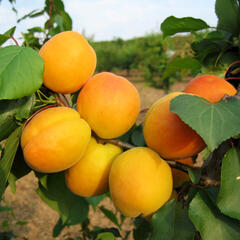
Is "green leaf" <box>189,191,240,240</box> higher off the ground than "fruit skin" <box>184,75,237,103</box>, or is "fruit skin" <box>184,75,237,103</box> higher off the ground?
"fruit skin" <box>184,75,237,103</box>

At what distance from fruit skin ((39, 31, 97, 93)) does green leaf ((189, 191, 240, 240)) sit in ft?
1.08

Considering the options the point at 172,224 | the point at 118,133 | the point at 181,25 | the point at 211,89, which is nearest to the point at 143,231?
the point at 172,224

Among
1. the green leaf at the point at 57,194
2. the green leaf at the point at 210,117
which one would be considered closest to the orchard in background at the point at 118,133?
the green leaf at the point at 210,117

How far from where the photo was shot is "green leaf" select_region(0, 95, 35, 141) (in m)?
0.51

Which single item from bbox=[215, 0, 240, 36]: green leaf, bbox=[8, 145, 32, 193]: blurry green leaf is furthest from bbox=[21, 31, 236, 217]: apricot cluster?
bbox=[215, 0, 240, 36]: green leaf

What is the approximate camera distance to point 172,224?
504 millimetres

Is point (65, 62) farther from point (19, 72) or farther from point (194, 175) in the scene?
point (194, 175)

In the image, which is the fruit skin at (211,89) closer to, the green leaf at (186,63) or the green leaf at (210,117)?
the green leaf at (210,117)

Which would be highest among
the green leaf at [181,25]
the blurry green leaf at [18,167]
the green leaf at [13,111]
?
the green leaf at [181,25]

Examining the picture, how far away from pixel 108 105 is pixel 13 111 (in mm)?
Result: 188

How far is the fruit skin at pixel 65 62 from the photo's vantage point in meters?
0.50

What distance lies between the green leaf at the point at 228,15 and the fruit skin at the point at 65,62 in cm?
35

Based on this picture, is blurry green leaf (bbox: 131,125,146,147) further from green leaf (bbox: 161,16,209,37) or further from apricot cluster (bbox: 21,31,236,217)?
green leaf (bbox: 161,16,209,37)

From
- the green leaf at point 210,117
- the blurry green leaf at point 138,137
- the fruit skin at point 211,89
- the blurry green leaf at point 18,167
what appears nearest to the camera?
the green leaf at point 210,117
